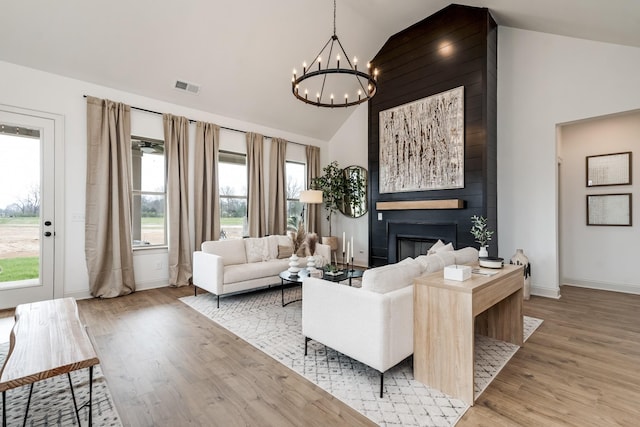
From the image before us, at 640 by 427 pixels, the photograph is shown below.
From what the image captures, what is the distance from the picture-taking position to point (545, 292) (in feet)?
14.3

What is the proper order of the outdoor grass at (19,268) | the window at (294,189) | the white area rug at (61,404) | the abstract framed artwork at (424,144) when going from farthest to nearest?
1. the window at (294,189)
2. the abstract framed artwork at (424,144)
3. the outdoor grass at (19,268)
4. the white area rug at (61,404)

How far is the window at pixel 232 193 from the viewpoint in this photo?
19.0 ft

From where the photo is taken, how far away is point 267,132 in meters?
6.35

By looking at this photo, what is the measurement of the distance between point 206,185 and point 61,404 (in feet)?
12.6

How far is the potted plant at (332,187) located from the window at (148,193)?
3192mm

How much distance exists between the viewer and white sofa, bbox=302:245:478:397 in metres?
1.99

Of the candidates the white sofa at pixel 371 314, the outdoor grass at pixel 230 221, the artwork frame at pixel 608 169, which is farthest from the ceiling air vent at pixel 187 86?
the artwork frame at pixel 608 169

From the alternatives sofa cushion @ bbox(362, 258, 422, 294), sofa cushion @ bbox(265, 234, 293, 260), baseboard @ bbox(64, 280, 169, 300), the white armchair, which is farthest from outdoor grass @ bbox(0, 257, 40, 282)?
sofa cushion @ bbox(362, 258, 422, 294)

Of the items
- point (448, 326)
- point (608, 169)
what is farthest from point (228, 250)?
→ point (608, 169)

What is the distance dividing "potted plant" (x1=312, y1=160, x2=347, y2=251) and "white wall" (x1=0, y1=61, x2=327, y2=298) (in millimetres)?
3387

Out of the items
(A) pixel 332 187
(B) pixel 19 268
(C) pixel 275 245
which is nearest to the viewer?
(B) pixel 19 268

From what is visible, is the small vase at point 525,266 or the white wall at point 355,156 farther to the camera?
the white wall at point 355,156

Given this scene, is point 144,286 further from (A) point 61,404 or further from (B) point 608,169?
(B) point 608,169

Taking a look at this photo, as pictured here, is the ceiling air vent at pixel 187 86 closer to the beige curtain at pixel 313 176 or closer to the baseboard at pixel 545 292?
the beige curtain at pixel 313 176
